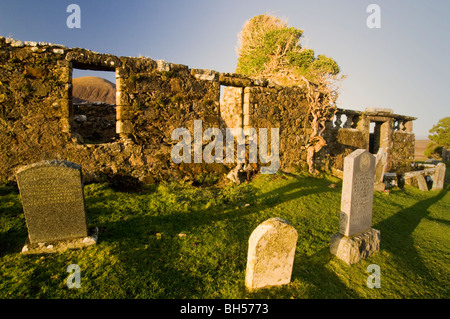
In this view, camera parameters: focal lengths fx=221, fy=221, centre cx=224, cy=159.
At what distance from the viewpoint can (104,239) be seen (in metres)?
3.61

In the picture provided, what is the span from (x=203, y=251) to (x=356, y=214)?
8.80 ft

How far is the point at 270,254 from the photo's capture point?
9.16 feet

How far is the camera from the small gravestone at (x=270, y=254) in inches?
107

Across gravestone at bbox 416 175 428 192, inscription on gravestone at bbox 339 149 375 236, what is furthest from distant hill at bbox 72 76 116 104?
gravestone at bbox 416 175 428 192

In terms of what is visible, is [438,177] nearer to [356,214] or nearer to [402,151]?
[402,151]

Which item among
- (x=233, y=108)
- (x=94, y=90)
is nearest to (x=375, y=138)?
(x=233, y=108)

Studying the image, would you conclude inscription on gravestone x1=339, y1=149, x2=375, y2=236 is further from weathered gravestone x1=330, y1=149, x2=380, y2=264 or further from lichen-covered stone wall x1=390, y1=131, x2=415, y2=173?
lichen-covered stone wall x1=390, y1=131, x2=415, y2=173

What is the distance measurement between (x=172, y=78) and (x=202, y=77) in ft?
3.10

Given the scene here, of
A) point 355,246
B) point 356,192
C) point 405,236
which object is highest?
point 356,192

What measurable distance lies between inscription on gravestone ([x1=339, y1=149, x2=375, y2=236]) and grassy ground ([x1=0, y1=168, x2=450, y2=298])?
0.59m

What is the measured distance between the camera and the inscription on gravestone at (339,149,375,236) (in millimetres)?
3705

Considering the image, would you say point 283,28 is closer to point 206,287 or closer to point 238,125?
point 238,125

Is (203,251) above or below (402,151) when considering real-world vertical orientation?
below
